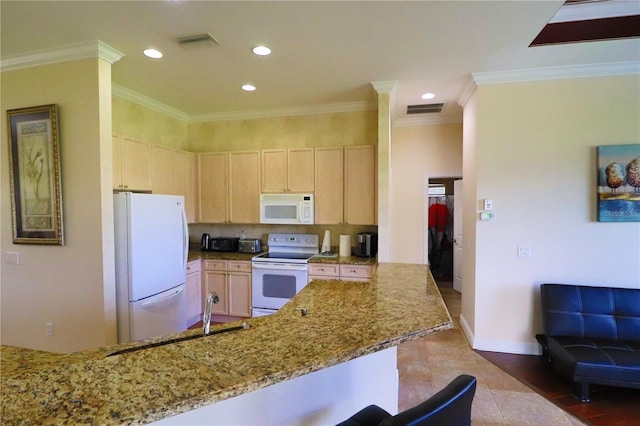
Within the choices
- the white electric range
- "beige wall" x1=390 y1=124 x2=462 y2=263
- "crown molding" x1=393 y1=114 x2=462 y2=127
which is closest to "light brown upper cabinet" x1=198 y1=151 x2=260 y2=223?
the white electric range

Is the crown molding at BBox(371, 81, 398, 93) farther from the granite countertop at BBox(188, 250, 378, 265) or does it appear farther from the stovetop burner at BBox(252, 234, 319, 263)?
the stovetop burner at BBox(252, 234, 319, 263)

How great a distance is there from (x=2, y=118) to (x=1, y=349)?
8.86 ft

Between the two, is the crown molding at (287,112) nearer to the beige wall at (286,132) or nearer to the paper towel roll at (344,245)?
the beige wall at (286,132)

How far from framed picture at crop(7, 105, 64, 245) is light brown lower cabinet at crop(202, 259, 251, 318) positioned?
1751 millimetres

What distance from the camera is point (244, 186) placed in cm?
443

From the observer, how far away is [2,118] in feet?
9.68

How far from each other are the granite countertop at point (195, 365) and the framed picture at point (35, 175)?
1942 mm

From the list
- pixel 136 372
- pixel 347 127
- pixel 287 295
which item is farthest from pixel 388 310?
pixel 347 127

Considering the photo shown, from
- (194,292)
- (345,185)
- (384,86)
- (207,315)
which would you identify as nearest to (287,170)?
(345,185)

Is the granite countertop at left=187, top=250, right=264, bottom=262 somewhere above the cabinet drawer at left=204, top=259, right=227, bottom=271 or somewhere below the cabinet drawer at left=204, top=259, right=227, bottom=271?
above

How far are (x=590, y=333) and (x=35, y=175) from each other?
17.1ft

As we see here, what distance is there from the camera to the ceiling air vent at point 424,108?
440 cm

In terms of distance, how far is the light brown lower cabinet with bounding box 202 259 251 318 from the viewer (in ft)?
13.5

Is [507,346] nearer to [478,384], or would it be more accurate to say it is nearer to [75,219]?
[478,384]
